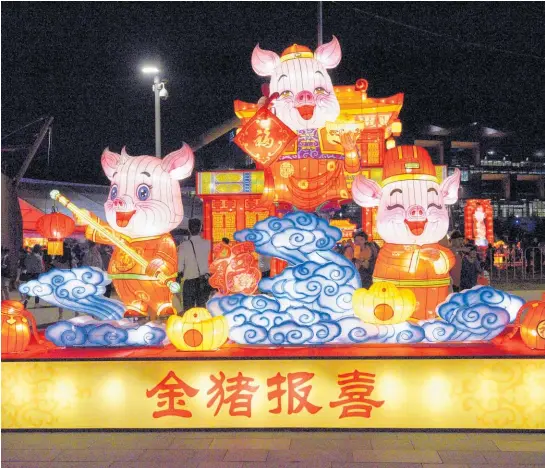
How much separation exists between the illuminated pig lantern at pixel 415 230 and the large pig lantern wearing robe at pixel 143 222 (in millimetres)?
1884

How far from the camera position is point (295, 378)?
471cm

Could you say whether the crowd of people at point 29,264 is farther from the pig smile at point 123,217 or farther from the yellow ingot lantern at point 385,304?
the yellow ingot lantern at point 385,304

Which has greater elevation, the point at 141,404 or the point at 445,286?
the point at 445,286

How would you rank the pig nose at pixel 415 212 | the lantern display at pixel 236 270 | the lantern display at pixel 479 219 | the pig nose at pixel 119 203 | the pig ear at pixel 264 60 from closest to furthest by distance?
the pig nose at pixel 415 212 → the pig nose at pixel 119 203 → the lantern display at pixel 236 270 → the pig ear at pixel 264 60 → the lantern display at pixel 479 219

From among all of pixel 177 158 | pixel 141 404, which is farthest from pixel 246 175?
pixel 141 404

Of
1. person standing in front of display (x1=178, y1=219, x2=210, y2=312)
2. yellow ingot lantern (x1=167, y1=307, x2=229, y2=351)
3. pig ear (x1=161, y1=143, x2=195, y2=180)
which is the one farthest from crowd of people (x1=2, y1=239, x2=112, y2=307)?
yellow ingot lantern (x1=167, y1=307, x2=229, y2=351)

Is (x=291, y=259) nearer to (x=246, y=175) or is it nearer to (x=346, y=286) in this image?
(x=346, y=286)

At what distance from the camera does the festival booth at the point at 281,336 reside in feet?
15.3

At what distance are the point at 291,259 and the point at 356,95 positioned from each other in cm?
852

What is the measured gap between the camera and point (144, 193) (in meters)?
5.48

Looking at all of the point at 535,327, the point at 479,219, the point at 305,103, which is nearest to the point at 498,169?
the point at 479,219

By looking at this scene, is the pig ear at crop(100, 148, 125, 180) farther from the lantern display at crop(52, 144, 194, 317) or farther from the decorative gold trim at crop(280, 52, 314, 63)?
the decorative gold trim at crop(280, 52, 314, 63)

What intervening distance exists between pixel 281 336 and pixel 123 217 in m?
1.76

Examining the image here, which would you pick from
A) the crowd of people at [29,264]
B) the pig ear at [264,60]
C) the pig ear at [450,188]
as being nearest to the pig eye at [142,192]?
the pig ear at [450,188]
